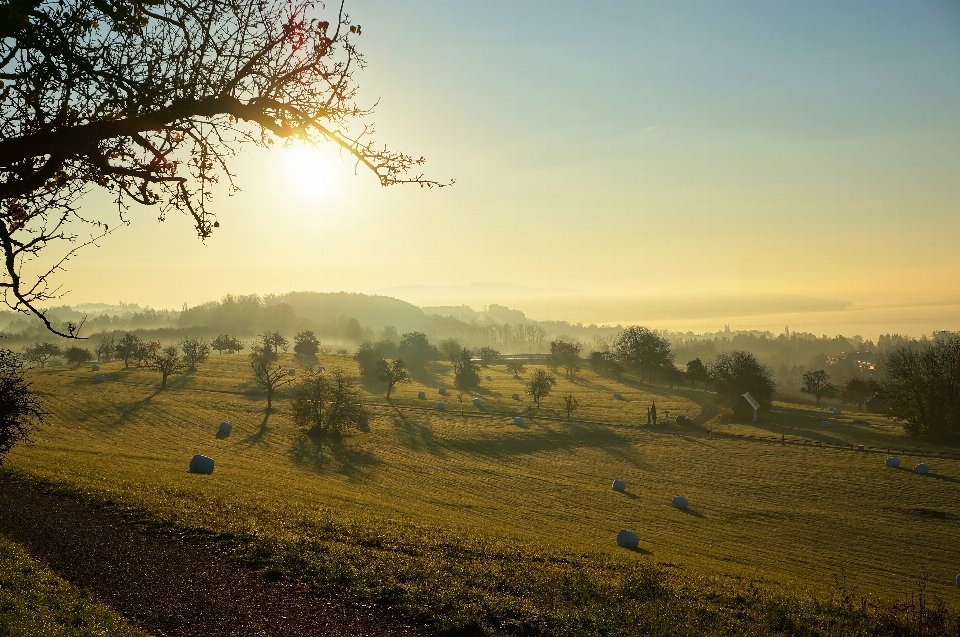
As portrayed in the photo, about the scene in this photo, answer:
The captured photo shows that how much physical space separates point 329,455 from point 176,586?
37.4 meters

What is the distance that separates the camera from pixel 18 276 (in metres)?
7.33

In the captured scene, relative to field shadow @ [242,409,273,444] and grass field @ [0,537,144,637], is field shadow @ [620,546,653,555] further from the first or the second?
field shadow @ [242,409,273,444]

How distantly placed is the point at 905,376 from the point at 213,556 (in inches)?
3371

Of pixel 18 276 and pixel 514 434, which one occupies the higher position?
pixel 18 276

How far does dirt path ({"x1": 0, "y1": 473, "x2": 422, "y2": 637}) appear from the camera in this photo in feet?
34.9

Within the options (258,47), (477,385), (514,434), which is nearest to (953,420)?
(514,434)

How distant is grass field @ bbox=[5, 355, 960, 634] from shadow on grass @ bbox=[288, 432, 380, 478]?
30 centimetres

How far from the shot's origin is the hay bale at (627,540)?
2702 centimetres

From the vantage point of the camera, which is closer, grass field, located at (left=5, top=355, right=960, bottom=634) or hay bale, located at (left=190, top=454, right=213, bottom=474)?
grass field, located at (left=5, top=355, right=960, bottom=634)

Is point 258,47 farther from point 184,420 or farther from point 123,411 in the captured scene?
point 123,411

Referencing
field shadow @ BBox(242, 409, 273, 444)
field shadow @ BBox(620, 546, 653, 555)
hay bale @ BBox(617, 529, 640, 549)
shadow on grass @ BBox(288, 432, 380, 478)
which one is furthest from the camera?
field shadow @ BBox(242, 409, 273, 444)

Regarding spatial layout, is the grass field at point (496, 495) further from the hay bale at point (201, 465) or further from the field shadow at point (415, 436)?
the hay bale at point (201, 465)

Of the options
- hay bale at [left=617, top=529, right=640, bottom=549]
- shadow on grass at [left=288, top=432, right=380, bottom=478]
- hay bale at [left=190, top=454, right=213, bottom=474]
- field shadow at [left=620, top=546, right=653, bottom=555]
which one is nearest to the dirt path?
hay bale at [left=190, top=454, right=213, bottom=474]

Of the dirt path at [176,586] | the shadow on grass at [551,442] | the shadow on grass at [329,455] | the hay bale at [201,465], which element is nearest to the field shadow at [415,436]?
the shadow on grass at [551,442]
